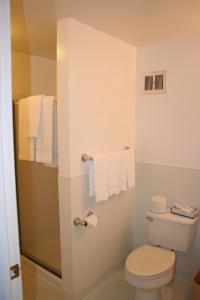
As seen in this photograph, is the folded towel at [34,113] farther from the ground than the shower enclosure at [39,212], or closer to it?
farther from the ground

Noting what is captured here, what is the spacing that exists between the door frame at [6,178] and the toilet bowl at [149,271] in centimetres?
110

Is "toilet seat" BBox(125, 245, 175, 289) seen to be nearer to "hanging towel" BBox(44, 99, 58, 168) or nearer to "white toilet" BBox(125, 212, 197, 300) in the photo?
"white toilet" BBox(125, 212, 197, 300)

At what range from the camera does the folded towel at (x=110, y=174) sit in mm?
1956

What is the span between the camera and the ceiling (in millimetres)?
1525

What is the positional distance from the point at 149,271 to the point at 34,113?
5.03 feet

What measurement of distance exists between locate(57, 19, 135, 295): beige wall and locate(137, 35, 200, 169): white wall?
0.45ft

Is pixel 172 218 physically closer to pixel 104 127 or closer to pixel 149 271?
pixel 149 271

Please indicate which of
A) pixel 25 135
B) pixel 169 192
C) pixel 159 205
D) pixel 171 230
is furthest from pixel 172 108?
pixel 25 135

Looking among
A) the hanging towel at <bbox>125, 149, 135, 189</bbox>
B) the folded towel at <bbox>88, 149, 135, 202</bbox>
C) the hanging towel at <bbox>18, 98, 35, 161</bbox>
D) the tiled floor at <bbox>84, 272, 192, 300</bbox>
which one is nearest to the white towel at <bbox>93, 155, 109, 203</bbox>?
the folded towel at <bbox>88, 149, 135, 202</bbox>

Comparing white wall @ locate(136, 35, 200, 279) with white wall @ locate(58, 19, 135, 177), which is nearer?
white wall @ locate(58, 19, 135, 177)

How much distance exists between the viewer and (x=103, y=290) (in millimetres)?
2209

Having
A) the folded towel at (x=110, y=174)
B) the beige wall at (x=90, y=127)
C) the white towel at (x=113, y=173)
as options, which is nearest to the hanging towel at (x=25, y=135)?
the beige wall at (x=90, y=127)

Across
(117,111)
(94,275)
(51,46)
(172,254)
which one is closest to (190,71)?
(117,111)

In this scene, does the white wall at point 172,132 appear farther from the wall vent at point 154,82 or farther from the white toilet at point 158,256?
the white toilet at point 158,256
